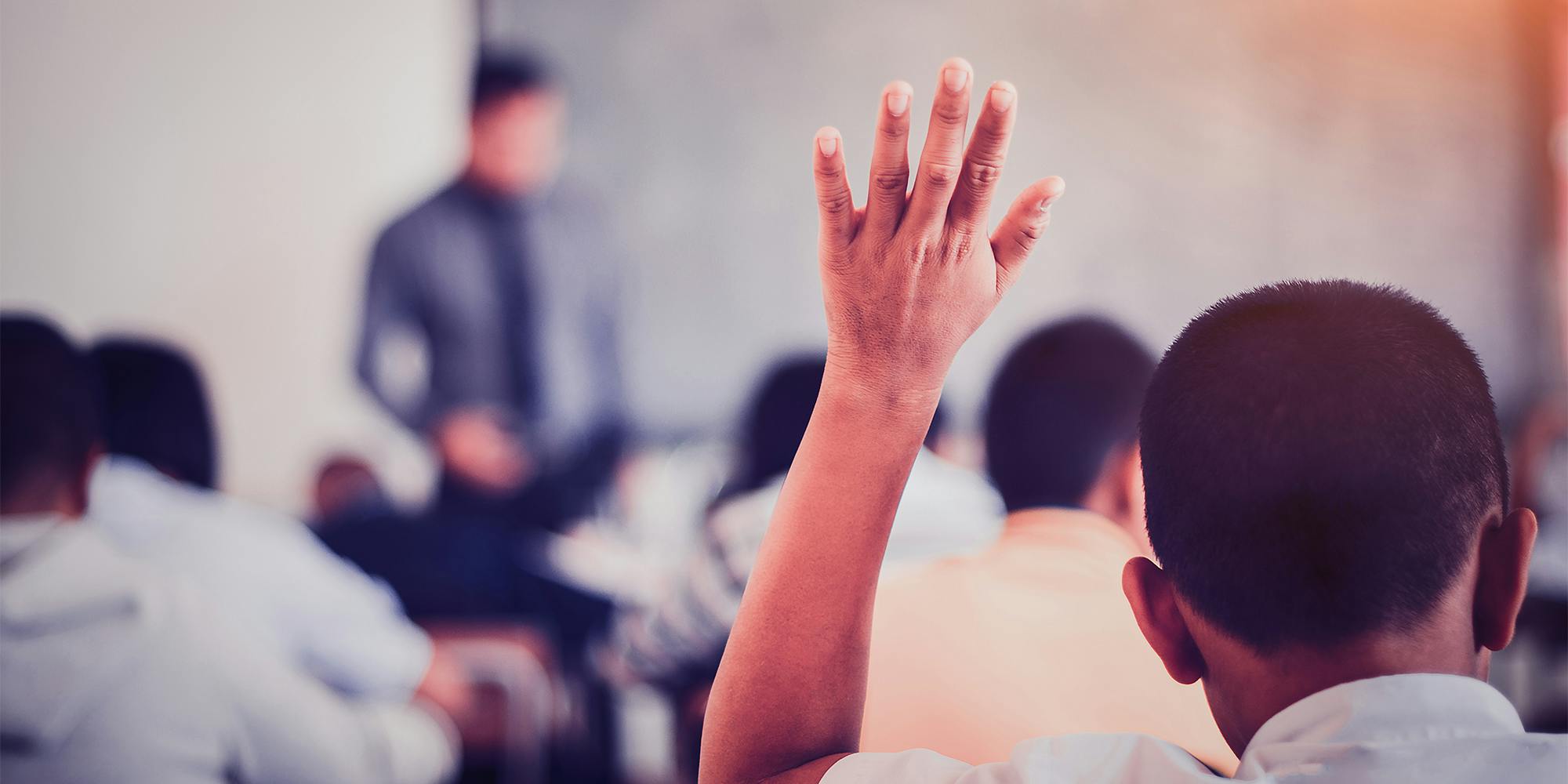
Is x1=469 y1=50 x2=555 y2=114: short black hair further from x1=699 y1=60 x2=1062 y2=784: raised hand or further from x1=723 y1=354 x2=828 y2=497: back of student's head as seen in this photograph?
x1=699 y1=60 x2=1062 y2=784: raised hand

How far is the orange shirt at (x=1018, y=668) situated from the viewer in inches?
33.4

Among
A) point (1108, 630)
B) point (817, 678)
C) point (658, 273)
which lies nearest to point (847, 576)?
point (817, 678)

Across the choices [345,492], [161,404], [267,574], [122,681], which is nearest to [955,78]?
[122,681]

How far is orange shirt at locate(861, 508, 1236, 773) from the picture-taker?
0.85m

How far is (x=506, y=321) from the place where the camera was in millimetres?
1609

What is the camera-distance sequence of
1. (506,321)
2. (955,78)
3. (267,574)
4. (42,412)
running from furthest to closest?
(506,321) → (267,574) → (42,412) → (955,78)

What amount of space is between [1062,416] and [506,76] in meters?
1.16

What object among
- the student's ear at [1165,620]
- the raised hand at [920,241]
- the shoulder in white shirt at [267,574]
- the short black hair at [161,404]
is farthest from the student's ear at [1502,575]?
the short black hair at [161,404]

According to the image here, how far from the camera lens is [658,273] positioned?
5.35ft

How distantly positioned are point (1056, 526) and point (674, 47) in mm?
1134

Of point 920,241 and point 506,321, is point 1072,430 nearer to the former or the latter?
point 920,241

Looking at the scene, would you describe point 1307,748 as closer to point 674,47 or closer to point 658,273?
point 658,273

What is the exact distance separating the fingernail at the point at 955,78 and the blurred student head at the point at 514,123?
133cm

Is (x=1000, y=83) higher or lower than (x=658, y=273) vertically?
higher
